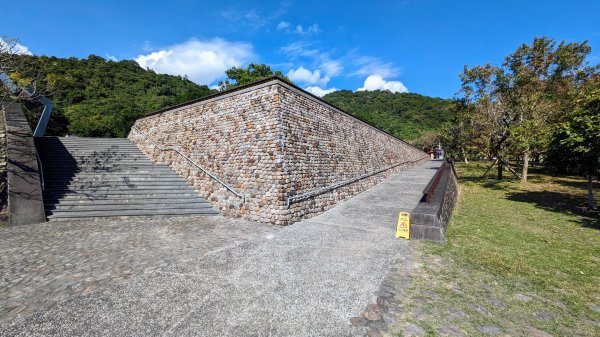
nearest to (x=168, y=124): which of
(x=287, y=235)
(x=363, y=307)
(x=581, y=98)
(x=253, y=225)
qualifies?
(x=253, y=225)

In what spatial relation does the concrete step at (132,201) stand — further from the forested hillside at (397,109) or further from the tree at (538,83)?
the forested hillside at (397,109)

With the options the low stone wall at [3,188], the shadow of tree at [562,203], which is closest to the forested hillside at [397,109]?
the shadow of tree at [562,203]

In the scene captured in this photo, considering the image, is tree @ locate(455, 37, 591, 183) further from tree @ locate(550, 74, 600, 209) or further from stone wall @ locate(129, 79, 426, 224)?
stone wall @ locate(129, 79, 426, 224)

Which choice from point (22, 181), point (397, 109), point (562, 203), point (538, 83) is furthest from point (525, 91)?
point (397, 109)

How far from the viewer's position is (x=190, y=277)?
4.23 metres

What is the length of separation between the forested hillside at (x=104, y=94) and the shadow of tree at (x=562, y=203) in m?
28.8

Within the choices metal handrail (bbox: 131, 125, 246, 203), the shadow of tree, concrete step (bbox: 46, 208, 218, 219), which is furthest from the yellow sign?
concrete step (bbox: 46, 208, 218, 219)

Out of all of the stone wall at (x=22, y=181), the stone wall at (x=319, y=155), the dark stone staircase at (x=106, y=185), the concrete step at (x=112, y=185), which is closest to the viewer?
the stone wall at (x=22, y=181)

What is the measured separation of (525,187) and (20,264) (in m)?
21.4

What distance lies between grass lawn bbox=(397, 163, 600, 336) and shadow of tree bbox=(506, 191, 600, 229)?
0.35ft

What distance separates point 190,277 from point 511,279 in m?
5.67

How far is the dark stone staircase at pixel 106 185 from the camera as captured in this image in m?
8.23

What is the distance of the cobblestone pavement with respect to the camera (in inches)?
148

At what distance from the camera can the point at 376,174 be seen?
1506cm
